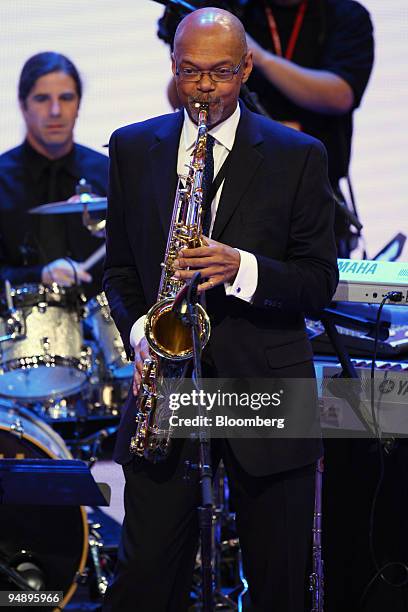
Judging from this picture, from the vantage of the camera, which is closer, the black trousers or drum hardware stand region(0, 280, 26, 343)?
the black trousers

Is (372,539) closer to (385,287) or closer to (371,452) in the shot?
(371,452)

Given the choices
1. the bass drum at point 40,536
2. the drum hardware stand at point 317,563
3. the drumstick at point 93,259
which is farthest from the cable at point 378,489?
the drumstick at point 93,259

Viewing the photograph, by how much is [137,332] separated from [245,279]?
0.35m

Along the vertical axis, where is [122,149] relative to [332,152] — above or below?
below

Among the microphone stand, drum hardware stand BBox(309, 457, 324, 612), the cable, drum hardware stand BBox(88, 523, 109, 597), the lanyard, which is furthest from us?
the lanyard

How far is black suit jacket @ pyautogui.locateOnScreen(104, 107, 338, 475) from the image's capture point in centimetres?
288

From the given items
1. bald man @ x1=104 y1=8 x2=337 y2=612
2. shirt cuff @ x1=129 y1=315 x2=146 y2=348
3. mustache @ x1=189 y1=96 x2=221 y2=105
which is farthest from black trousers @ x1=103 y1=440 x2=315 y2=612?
mustache @ x1=189 y1=96 x2=221 y2=105

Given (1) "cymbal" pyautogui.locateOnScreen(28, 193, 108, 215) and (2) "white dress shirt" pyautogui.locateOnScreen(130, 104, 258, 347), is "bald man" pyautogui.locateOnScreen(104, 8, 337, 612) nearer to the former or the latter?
(2) "white dress shirt" pyautogui.locateOnScreen(130, 104, 258, 347)

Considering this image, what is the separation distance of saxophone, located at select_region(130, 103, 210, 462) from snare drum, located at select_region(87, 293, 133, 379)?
235 centimetres

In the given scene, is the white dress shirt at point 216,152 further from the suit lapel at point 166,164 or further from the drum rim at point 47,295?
the drum rim at point 47,295

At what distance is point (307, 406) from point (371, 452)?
0.72m

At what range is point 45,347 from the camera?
512 cm

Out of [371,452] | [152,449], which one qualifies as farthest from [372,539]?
[152,449]

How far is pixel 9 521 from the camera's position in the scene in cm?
410
